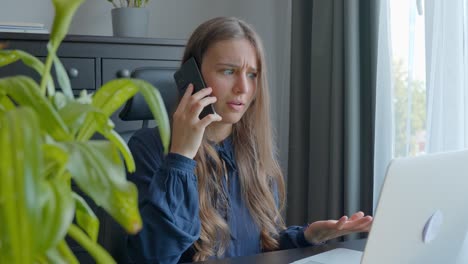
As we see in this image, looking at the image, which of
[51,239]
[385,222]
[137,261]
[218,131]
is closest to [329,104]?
[218,131]

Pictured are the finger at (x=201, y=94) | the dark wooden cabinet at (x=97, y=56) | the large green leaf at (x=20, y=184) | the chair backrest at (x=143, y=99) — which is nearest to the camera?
the large green leaf at (x=20, y=184)

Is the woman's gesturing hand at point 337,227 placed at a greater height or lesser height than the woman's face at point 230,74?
lesser

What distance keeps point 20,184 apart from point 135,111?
1.44 metres

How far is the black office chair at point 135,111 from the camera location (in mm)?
1388

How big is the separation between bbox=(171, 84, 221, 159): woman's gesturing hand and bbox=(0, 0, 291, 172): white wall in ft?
5.47

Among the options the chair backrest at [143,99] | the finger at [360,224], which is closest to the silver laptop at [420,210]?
the finger at [360,224]

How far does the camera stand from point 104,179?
0.49m

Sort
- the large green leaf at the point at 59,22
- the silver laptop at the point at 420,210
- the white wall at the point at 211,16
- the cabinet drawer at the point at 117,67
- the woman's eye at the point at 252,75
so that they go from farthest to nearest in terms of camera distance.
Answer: the white wall at the point at 211,16, the cabinet drawer at the point at 117,67, the woman's eye at the point at 252,75, the silver laptop at the point at 420,210, the large green leaf at the point at 59,22

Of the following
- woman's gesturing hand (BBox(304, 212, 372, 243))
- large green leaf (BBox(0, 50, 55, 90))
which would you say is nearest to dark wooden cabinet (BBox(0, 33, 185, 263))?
woman's gesturing hand (BBox(304, 212, 372, 243))

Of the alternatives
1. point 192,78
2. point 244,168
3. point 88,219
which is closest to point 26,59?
point 88,219

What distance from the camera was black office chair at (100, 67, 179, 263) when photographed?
1388 millimetres

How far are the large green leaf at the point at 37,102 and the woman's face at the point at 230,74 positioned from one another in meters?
1.08

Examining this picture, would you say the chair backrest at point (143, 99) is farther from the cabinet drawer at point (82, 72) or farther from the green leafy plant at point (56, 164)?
the green leafy plant at point (56, 164)

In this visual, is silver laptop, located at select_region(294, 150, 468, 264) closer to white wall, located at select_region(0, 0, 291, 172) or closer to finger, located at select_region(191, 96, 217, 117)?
finger, located at select_region(191, 96, 217, 117)
